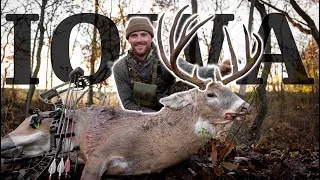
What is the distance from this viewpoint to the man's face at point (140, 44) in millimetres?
5316

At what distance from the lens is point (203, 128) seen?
12.5 ft

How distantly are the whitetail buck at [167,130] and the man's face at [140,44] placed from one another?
1.23m

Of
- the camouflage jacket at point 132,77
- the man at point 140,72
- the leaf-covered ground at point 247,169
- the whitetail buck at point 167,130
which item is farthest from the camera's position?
the camouflage jacket at point 132,77

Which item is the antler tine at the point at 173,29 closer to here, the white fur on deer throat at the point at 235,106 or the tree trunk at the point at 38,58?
the white fur on deer throat at the point at 235,106

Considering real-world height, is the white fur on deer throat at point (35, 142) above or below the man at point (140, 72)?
below

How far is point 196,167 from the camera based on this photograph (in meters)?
4.39

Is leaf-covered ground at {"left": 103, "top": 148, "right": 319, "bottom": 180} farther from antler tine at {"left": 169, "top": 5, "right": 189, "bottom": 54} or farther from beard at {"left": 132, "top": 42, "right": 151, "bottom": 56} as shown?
beard at {"left": 132, "top": 42, "right": 151, "bottom": 56}

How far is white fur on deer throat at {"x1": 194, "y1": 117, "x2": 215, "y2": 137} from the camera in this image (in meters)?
3.82

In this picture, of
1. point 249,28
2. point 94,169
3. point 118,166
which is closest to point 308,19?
point 249,28

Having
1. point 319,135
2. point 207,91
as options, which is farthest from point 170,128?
point 319,135

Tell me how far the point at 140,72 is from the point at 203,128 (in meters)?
1.77

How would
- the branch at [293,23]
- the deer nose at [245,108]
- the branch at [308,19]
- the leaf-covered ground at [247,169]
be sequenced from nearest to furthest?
the deer nose at [245,108] → the leaf-covered ground at [247,169] → the branch at [308,19] → the branch at [293,23]

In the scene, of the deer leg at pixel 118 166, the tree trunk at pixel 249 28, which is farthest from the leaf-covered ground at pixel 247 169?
the tree trunk at pixel 249 28

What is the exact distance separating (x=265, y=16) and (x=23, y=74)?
645 centimetres
